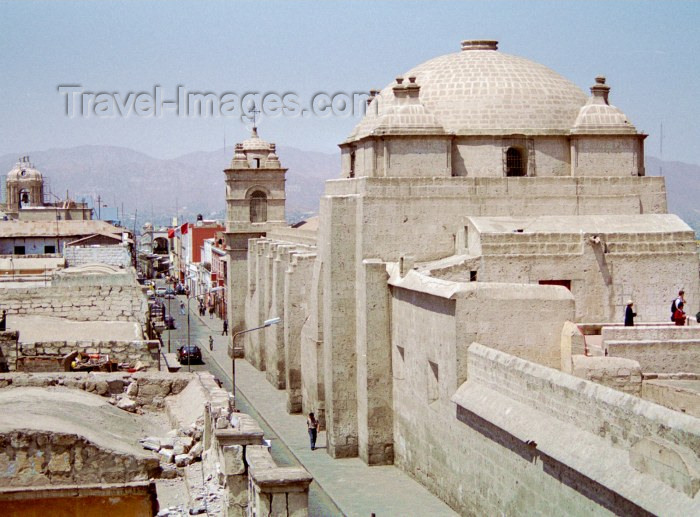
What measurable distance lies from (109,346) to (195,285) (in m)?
54.9

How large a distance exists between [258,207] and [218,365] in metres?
8.02

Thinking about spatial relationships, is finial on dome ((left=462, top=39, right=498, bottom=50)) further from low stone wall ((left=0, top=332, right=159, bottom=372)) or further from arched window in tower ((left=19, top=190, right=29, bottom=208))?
arched window in tower ((left=19, top=190, right=29, bottom=208))

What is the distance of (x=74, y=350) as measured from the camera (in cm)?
1595

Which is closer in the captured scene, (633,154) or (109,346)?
(109,346)

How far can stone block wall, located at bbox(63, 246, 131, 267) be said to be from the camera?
39.5 metres

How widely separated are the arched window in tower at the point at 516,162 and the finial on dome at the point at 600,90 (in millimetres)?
2410

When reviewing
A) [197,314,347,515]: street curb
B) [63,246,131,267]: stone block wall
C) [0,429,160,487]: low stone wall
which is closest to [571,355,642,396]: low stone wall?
[197,314,347,515]: street curb

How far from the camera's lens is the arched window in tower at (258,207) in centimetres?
4375

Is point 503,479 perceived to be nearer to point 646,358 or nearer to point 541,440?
point 541,440

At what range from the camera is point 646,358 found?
17672 millimetres

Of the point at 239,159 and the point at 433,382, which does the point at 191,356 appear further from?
the point at 433,382

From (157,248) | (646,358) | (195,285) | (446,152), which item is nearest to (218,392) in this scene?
(646,358)

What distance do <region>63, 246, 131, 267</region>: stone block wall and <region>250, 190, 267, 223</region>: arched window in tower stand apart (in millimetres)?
5466

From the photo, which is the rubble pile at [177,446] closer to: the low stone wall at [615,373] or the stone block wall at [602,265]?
the low stone wall at [615,373]
